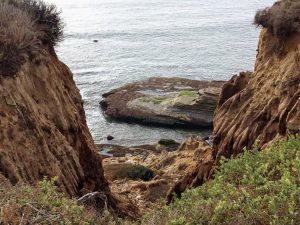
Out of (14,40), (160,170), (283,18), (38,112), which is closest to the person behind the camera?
(14,40)

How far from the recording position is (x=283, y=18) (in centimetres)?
2272

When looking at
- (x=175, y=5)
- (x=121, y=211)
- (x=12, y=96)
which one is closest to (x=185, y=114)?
(x=121, y=211)

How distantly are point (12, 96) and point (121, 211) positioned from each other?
733cm

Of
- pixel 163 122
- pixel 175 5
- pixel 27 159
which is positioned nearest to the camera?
pixel 27 159

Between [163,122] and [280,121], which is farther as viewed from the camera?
[163,122]

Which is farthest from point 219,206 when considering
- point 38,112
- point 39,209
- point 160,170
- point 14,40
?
point 160,170

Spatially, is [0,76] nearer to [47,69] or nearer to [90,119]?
[47,69]

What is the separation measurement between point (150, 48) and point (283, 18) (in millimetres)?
54986

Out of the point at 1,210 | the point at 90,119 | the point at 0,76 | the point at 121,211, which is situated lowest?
the point at 90,119

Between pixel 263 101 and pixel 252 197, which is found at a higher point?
pixel 252 197

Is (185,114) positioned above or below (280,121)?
below

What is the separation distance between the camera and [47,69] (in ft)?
56.7

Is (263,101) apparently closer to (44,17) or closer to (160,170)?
(44,17)

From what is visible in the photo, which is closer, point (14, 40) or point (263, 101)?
point (14, 40)
